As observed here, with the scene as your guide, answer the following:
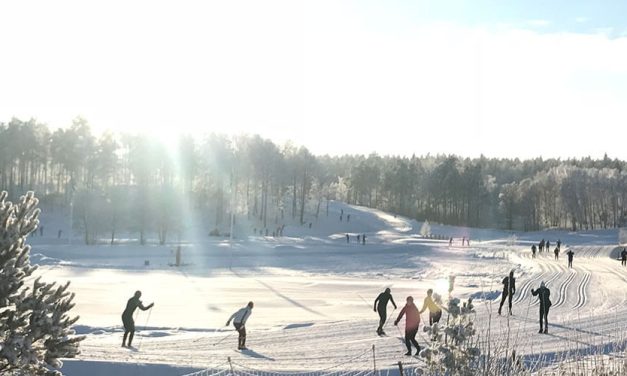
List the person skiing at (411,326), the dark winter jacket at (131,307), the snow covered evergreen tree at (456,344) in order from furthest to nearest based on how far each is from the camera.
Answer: the dark winter jacket at (131,307), the person skiing at (411,326), the snow covered evergreen tree at (456,344)

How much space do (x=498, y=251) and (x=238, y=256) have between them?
2661 cm

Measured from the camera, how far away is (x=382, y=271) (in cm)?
4759

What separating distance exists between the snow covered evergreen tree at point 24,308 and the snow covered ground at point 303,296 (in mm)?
4658

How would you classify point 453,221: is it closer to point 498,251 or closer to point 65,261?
point 498,251

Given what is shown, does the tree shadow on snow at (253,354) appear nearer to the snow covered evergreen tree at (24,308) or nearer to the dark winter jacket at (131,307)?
the dark winter jacket at (131,307)

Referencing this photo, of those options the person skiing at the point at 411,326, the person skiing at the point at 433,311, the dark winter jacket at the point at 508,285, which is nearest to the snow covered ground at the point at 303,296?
the person skiing at the point at 411,326

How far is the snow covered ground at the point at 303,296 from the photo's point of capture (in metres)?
15.0

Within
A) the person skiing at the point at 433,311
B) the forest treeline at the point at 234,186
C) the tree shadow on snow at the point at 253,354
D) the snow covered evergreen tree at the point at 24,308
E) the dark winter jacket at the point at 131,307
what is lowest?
the tree shadow on snow at the point at 253,354

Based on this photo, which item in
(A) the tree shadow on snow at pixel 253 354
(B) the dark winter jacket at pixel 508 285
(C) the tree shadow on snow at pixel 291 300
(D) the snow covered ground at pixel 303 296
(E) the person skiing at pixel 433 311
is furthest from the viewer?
(C) the tree shadow on snow at pixel 291 300

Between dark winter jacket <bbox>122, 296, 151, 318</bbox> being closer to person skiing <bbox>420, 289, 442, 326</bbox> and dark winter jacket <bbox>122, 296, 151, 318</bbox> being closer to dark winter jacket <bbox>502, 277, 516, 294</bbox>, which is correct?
person skiing <bbox>420, 289, 442, 326</bbox>

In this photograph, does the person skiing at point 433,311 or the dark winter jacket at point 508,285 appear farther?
the dark winter jacket at point 508,285

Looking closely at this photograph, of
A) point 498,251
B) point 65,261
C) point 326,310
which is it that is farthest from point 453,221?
point 326,310

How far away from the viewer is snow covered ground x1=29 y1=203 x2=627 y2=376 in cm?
1501

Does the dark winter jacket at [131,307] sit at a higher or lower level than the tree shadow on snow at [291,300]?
higher
